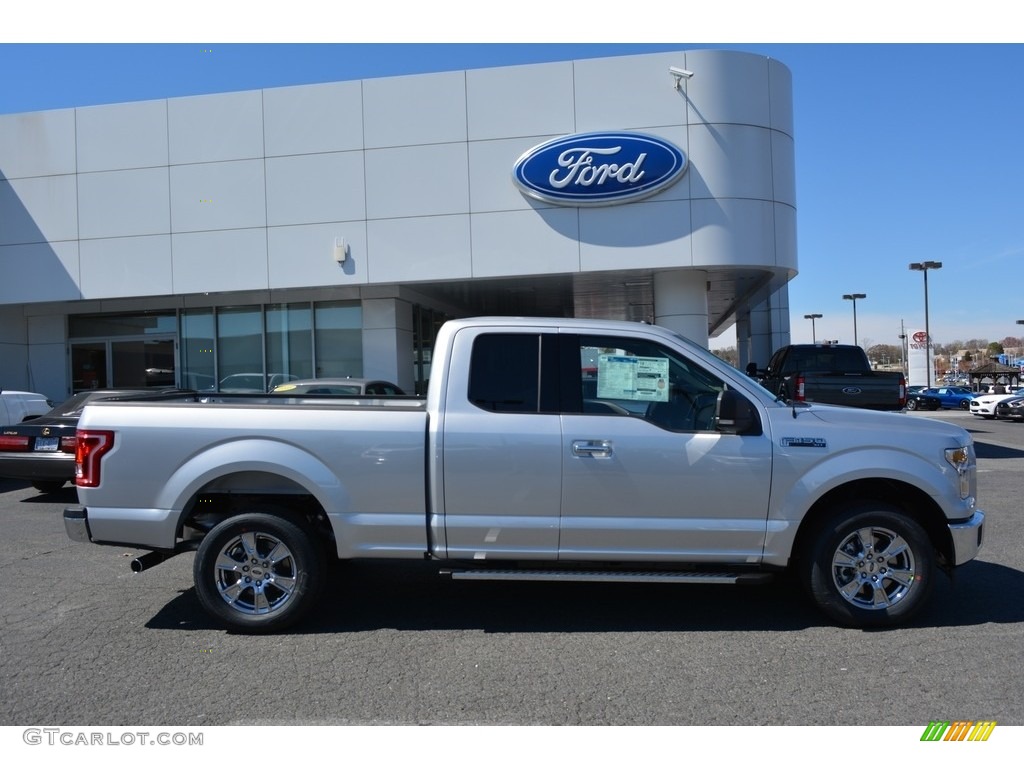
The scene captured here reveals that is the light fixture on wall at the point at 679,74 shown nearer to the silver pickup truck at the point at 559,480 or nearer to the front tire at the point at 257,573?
the silver pickup truck at the point at 559,480

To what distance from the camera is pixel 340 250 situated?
14.8 meters

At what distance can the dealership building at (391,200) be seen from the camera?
13.9 m

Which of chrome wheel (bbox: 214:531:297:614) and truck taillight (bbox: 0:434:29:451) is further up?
truck taillight (bbox: 0:434:29:451)

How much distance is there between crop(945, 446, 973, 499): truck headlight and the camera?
4.96 m

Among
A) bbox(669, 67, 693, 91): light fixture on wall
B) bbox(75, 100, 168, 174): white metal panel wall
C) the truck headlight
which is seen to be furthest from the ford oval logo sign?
the truck headlight

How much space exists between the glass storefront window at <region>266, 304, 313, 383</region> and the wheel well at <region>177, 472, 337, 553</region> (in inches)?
467

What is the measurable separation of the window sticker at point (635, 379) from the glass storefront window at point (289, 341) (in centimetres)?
1282

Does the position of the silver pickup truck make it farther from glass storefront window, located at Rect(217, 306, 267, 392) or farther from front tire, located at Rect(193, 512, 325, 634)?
glass storefront window, located at Rect(217, 306, 267, 392)

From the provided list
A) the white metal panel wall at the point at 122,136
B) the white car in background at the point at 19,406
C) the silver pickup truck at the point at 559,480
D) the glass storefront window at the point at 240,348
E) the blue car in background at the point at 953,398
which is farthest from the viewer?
the blue car in background at the point at 953,398

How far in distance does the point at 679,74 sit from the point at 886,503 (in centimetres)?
1073

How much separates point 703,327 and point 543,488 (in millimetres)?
10719

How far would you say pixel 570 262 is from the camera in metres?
14.2
